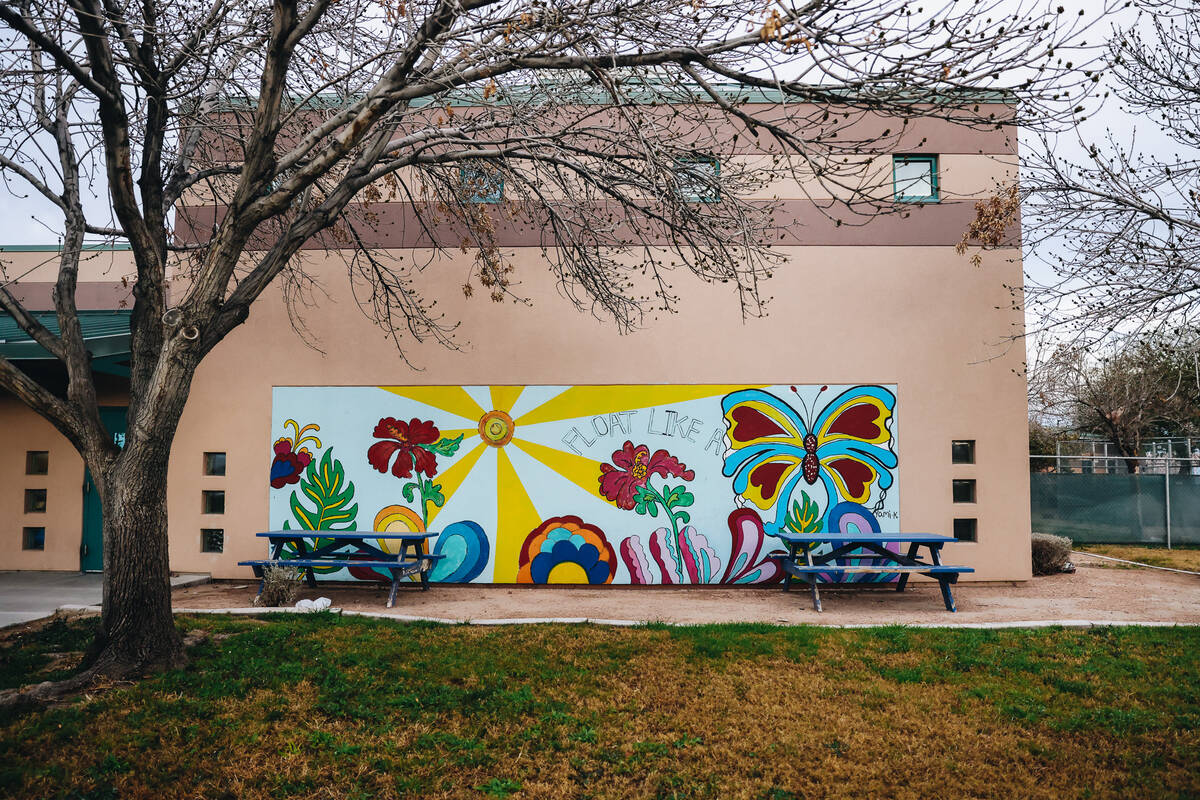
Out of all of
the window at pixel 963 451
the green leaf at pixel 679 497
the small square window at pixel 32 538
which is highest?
the window at pixel 963 451

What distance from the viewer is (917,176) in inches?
383

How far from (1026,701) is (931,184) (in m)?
7.02

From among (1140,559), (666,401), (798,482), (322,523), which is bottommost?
(1140,559)

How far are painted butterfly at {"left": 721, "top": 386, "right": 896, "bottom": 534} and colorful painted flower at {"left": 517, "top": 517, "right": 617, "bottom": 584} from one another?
191cm

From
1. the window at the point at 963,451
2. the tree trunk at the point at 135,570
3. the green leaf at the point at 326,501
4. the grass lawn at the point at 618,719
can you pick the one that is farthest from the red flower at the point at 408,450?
the window at the point at 963,451

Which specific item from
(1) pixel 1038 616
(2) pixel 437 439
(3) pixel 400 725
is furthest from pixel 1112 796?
(2) pixel 437 439

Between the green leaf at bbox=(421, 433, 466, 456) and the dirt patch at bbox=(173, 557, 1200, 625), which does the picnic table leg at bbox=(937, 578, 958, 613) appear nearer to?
the dirt patch at bbox=(173, 557, 1200, 625)

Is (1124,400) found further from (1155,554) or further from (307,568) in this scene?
(307,568)

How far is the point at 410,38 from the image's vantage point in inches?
224

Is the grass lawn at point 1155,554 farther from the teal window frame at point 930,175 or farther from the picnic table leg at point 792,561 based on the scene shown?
the teal window frame at point 930,175

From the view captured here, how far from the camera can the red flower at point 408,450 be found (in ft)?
31.3

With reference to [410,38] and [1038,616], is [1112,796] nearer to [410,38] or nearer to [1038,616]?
[1038,616]

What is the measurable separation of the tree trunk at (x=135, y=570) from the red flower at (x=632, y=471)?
203 inches

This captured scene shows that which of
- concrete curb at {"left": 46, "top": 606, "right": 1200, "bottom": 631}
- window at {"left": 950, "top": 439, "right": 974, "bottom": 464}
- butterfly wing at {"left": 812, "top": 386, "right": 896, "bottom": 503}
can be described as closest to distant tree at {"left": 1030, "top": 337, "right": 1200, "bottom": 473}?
window at {"left": 950, "top": 439, "right": 974, "bottom": 464}
